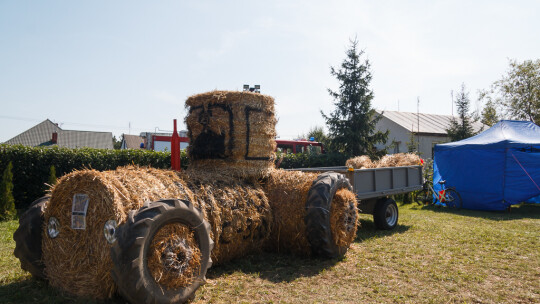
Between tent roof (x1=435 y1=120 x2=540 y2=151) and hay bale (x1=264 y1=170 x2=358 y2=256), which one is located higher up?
tent roof (x1=435 y1=120 x2=540 y2=151)

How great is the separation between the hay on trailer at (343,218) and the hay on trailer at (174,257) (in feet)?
8.66

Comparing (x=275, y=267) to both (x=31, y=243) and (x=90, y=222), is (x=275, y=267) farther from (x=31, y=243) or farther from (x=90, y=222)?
(x=31, y=243)

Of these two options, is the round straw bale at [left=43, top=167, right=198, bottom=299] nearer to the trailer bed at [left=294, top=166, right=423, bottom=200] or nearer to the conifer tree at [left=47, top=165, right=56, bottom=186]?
the trailer bed at [left=294, top=166, right=423, bottom=200]

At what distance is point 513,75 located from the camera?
37.3m

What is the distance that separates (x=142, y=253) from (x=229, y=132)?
9.22 ft

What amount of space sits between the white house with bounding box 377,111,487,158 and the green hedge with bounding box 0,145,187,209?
21.4m

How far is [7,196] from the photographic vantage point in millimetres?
9945

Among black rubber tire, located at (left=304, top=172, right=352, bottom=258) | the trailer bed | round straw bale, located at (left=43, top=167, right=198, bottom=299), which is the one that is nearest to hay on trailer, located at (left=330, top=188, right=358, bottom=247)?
black rubber tire, located at (left=304, top=172, right=352, bottom=258)

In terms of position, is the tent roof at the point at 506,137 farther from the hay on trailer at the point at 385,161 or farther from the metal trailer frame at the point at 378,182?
the metal trailer frame at the point at 378,182

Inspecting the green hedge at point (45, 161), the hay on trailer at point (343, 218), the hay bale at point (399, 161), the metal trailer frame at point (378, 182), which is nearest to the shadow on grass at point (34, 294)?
the hay on trailer at point (343, 218)

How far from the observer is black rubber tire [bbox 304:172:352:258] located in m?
5.77

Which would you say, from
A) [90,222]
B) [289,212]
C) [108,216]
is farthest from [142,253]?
[289,212]

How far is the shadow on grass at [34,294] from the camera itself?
394 centimetres

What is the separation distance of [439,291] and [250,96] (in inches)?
159
